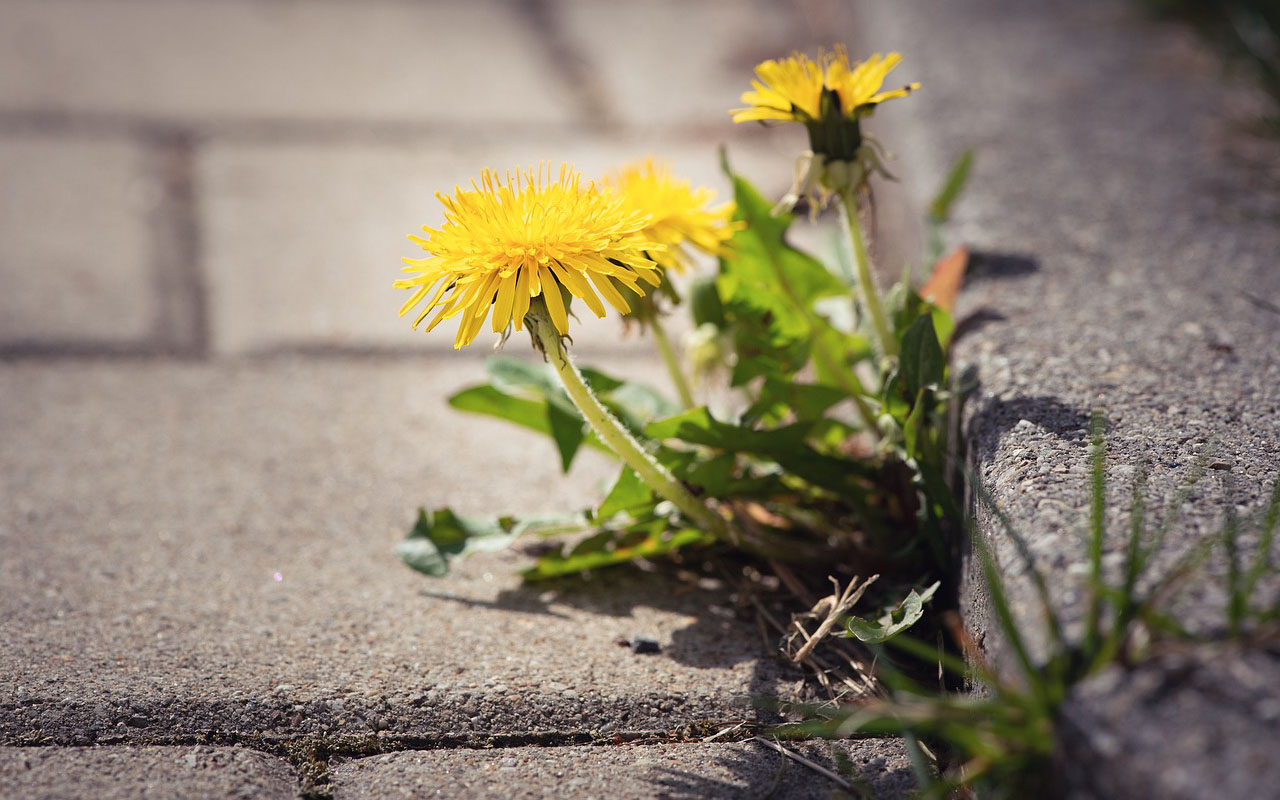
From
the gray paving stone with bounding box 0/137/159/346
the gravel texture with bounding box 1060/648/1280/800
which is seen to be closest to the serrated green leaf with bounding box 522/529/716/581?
the gravel texture with bounding box 1060/648/1280/800

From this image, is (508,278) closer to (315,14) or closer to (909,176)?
(909,176)

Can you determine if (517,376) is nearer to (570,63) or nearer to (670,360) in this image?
(670,360)

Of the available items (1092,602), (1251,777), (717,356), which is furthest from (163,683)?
(1251,777)

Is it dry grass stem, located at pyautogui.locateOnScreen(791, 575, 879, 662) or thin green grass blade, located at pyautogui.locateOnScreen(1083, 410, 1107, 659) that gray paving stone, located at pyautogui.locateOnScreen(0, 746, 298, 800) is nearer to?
dry grass stem, located at pyautogui.locateOnScreen(791, 575, 879, 662)

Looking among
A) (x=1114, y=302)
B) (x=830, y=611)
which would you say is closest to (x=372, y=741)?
(x=830, y=611)

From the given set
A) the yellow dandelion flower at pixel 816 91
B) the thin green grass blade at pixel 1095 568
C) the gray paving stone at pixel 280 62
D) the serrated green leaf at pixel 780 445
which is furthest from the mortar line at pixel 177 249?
the thin green grass blade at pixel 1095 568

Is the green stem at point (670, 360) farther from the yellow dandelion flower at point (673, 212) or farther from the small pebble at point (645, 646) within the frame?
the small pebble at point (645, 646)

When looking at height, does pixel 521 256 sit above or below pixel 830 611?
above
